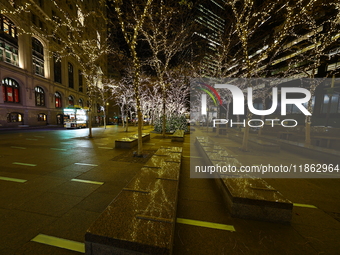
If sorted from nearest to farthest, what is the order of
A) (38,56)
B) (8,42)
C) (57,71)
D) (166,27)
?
1. (166,27)
2. (8,42)
3. (38,56)
4. (57,71)

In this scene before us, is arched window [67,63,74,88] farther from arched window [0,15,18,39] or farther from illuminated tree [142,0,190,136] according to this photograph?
illuminated tree [142,0,190,136]

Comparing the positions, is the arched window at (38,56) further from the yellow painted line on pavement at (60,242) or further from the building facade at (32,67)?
the yellow painted line on pavement at (60,242)

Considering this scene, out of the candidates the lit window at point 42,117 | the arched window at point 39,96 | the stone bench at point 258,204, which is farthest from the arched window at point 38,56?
the stone bench at point 258,204

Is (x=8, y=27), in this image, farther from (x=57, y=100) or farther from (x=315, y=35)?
(x=315, y=35)

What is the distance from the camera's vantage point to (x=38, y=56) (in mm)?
27297

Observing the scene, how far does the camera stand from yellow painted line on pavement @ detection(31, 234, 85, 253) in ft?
7.00

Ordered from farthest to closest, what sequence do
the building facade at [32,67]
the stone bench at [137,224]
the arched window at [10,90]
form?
the arched window at [10,90]
the building facade at [32,67]
the stone bench at [137,224]

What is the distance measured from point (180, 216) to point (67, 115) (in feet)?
88.3

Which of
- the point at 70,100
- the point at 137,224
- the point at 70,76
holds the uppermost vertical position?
the point at 70,76

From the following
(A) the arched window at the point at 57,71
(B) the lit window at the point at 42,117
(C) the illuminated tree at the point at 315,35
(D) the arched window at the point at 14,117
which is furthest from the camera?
(A) the arched window at the point at 57,71

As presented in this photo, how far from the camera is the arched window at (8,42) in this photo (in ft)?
68.7

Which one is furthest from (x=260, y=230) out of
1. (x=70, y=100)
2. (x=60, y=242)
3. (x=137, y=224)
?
(x=70, y=100)

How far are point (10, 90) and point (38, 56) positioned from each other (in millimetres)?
8854

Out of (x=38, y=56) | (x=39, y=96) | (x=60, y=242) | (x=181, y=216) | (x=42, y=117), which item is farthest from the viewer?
(x=42, y=117)
